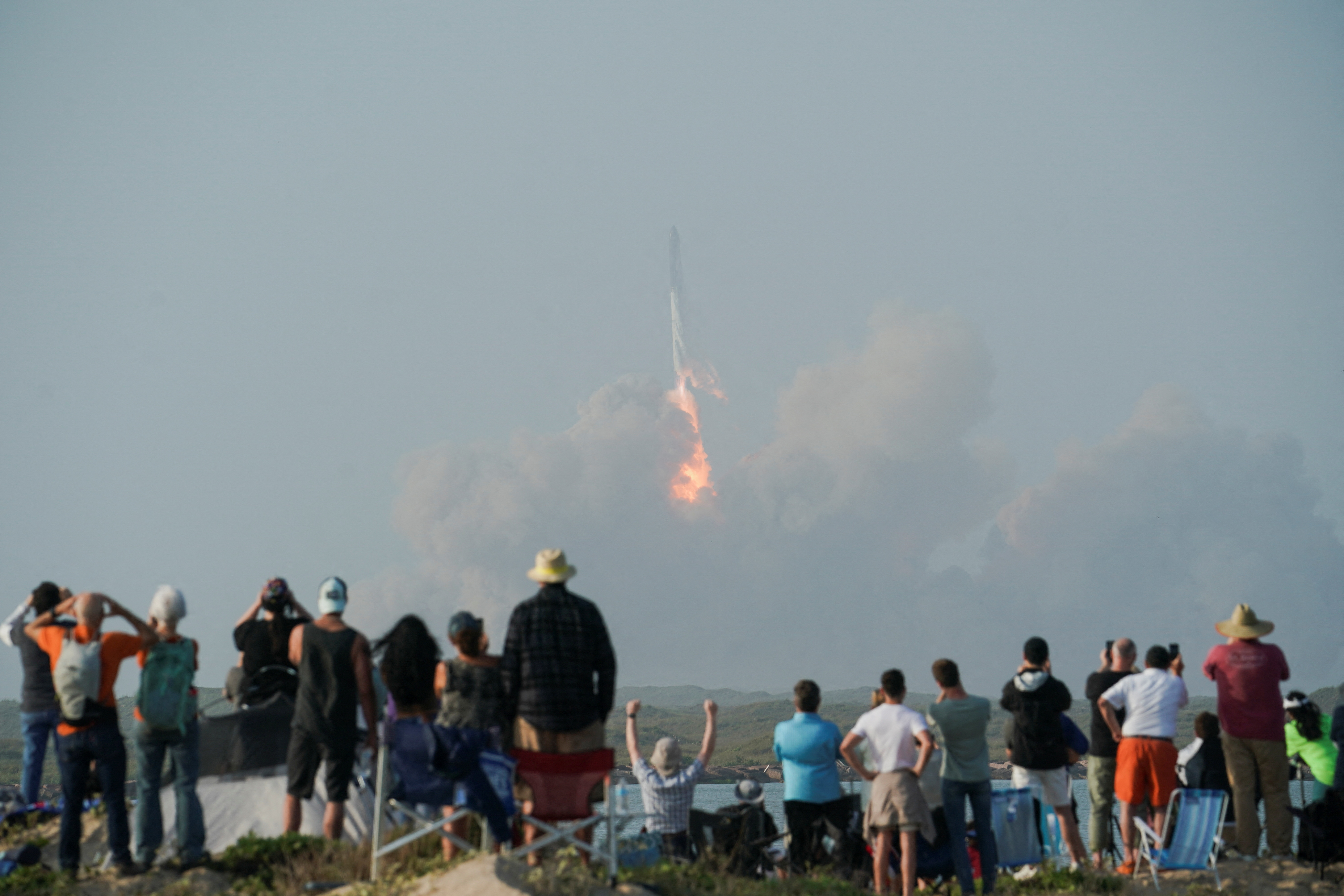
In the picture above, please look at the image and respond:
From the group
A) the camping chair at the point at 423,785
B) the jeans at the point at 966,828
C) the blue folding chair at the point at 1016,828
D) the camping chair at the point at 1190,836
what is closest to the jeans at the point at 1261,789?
the camping chair at the point at 1190,836

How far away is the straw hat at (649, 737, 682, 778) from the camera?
10.9 meters

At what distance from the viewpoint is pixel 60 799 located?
1012 centimetres

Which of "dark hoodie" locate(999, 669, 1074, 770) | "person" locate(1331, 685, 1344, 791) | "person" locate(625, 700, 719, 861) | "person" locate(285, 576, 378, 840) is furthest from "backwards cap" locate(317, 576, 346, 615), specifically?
"person" locate(1331, 685, 1344, 791)

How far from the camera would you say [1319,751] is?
1170 centimetres

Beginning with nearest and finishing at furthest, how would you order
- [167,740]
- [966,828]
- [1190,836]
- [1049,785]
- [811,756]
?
[167,740], [966,828], [811,756], [1190,836], [1049,785]

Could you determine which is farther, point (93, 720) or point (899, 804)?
point (899, 804)

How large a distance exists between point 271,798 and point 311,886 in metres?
1.94

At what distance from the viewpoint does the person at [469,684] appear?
8148 mm

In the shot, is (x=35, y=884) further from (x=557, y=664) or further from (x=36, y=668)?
(x=557, y=664)

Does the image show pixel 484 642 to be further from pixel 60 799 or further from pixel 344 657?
pixel 60 799

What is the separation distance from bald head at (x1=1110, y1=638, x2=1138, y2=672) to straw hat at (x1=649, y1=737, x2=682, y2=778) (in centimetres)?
429

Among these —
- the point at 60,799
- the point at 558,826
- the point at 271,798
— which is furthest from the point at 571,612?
the point at 60,799

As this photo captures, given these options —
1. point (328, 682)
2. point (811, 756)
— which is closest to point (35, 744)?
point (328, 682)

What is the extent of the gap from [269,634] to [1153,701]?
7.72m
